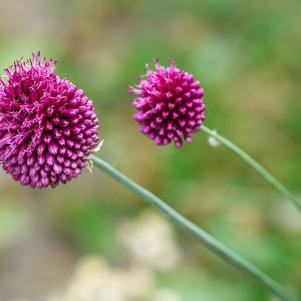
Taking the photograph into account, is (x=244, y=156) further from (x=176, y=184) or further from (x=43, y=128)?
(x=176, y=184)

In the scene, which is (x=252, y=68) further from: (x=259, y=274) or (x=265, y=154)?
(x=259, y=274)

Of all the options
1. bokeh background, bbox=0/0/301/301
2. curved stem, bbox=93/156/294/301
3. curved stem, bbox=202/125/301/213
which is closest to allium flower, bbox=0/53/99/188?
curved stem, bbox=93/156/294/301

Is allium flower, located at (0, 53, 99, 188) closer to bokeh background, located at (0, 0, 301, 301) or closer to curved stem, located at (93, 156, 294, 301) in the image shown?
curved stem, located at (93, 156, 294, 301)

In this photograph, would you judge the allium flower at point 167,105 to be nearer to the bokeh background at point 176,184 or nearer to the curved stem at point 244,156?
the curved stem at point 244,156

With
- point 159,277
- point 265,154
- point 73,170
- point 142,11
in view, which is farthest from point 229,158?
point 73,170

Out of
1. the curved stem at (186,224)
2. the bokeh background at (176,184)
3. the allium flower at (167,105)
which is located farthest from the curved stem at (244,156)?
the bokeh background at (176,184)
